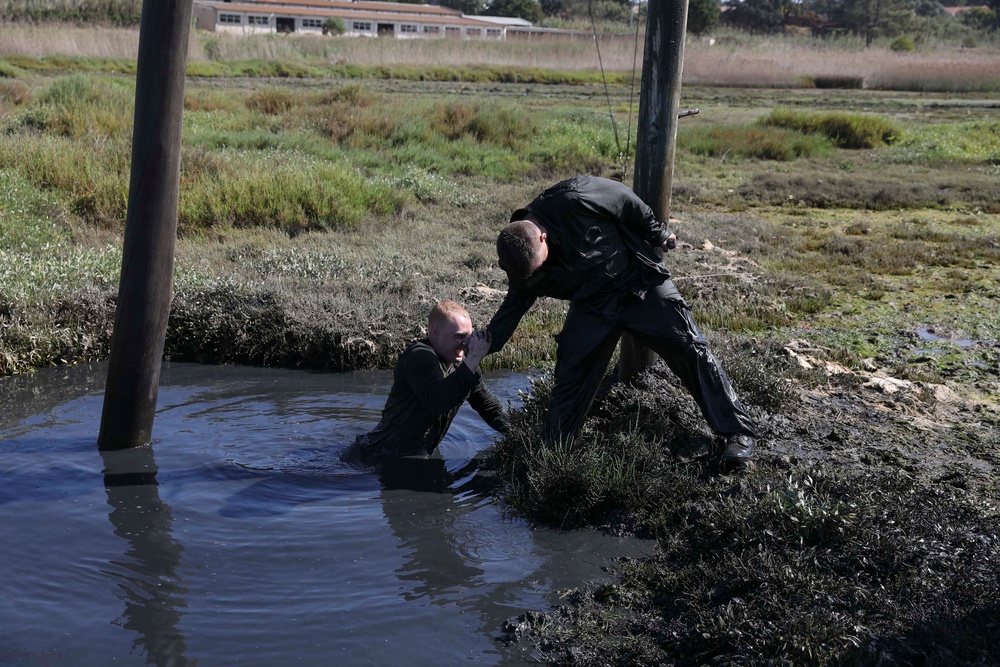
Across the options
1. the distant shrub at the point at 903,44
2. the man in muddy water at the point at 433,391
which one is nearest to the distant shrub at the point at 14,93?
the man in muddy water at the point at 433,391

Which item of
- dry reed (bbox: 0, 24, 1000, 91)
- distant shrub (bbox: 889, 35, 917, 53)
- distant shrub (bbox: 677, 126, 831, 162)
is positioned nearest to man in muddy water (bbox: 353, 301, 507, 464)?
distant shrub (bbox: 677, 126, 831, 162)

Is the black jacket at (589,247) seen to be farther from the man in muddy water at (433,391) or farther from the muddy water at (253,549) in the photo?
the muddy water at (253,549)

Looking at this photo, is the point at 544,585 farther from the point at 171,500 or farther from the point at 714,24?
the point at 714,24

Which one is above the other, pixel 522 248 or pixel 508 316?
pixel 522 248

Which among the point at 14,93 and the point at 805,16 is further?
the point at 805,16

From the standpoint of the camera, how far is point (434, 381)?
18.1 ft


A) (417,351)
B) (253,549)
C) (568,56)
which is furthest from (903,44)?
(253,549)

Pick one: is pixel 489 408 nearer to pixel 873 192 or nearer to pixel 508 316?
pixel 508 316

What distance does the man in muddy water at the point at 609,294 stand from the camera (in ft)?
16.7

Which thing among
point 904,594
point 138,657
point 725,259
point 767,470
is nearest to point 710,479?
point 767,470

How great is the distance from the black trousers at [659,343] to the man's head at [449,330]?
680 millimetres

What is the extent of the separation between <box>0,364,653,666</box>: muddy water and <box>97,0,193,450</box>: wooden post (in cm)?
36

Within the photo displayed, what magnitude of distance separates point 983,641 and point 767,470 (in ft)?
5.78

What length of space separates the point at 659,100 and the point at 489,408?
222 centimetres
